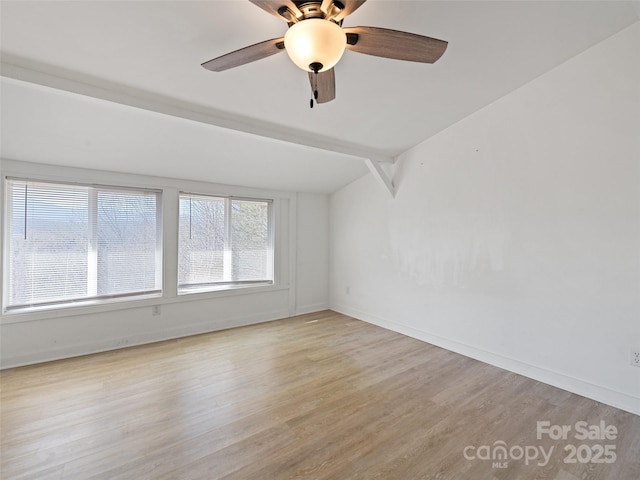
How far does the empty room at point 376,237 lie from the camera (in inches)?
68.2

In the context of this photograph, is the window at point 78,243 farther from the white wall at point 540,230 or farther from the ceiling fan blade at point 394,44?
the white wall at point 540,230

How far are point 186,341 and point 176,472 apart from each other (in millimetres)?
2139

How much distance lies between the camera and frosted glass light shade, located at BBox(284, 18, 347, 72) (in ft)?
4.27

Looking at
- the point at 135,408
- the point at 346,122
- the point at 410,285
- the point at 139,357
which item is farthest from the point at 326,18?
the point at 139,357

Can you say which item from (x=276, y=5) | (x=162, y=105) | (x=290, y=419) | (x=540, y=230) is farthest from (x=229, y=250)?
(x=540, y=230)

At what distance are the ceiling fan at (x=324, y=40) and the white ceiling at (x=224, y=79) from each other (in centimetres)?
40

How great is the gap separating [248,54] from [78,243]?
297 cm

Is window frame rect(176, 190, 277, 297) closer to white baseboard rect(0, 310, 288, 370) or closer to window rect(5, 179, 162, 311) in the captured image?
window rect(5, 179, 162, 311)

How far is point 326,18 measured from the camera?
1407 mm

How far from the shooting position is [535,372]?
9.02 feet

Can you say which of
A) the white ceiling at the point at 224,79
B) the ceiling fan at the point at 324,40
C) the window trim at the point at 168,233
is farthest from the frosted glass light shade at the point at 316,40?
the window trim at the point at 168,233

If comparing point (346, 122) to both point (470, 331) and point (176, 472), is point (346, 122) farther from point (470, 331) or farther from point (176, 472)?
point (176, 472)

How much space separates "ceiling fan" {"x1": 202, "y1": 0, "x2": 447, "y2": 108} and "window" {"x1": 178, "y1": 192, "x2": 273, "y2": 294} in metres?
2.63

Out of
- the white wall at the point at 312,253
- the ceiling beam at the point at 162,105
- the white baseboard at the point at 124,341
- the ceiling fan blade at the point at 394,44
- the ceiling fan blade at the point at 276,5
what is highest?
the ceiling beam at the point at 162,105
